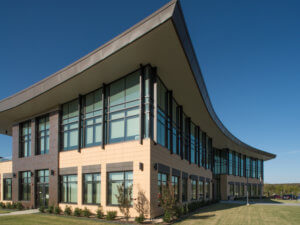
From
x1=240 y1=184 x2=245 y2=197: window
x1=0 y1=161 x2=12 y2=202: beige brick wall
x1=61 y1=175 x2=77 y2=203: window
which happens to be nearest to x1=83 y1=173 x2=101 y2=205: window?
x1=61 y1=175 x2=77 y2=203: window

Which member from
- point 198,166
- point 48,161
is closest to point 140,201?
point 48,161

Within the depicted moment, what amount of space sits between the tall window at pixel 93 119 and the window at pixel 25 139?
9.94m

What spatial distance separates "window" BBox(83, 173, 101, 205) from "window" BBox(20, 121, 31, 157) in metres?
11.0

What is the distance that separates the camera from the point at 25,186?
30.1 meters

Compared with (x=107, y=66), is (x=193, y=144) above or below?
below

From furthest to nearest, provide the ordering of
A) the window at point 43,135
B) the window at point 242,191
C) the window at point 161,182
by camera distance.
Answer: the window at point 242,191
the window at point 43,135
the window at point 161,182

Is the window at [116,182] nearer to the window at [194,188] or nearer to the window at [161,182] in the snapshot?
the window at [161,182]

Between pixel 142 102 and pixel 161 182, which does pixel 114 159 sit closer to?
pixel 161 182

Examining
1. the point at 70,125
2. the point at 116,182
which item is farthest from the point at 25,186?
the point at 116,182

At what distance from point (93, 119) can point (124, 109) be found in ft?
12.8

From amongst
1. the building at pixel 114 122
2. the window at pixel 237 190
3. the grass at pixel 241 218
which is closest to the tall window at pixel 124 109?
the building at pixel 114 122

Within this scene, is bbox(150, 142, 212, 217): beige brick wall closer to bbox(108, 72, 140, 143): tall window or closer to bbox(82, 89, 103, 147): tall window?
bbox(108, 72, 140, 143): tall window

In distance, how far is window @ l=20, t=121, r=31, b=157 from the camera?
102ft

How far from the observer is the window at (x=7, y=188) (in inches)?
1297
